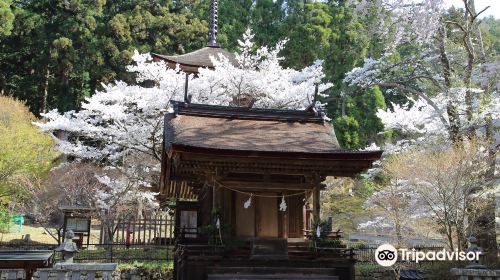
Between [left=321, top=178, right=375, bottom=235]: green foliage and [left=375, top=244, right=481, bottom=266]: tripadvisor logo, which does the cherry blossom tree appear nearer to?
[left=375, top=244, right=481, bottom=266]: tripadvisor logo

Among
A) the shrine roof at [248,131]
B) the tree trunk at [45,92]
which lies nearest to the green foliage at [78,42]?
the tree trunk at [45,92]

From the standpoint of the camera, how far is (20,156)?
63.3 feet

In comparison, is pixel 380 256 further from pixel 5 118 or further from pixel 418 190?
pixel 5 118

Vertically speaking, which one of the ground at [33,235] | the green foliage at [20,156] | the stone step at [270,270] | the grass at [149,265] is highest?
the green foliage at [20,156]

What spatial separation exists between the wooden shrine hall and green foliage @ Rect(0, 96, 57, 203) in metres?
10.8

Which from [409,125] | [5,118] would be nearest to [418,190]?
[409,125]

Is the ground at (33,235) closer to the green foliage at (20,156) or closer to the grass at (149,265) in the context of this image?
the green foliage at (20,156)

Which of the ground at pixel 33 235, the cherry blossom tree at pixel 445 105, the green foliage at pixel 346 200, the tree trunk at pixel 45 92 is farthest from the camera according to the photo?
the tree trunk at pixel 45 92

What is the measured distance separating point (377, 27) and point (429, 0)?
232 centimetres

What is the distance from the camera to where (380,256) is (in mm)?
12336

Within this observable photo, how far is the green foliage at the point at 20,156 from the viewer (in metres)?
19.1

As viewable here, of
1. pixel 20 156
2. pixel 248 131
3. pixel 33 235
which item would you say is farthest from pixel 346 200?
pixel 33 235

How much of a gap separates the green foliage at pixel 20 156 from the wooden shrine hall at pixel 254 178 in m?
10.8

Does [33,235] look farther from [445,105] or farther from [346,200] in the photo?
[445,105]
